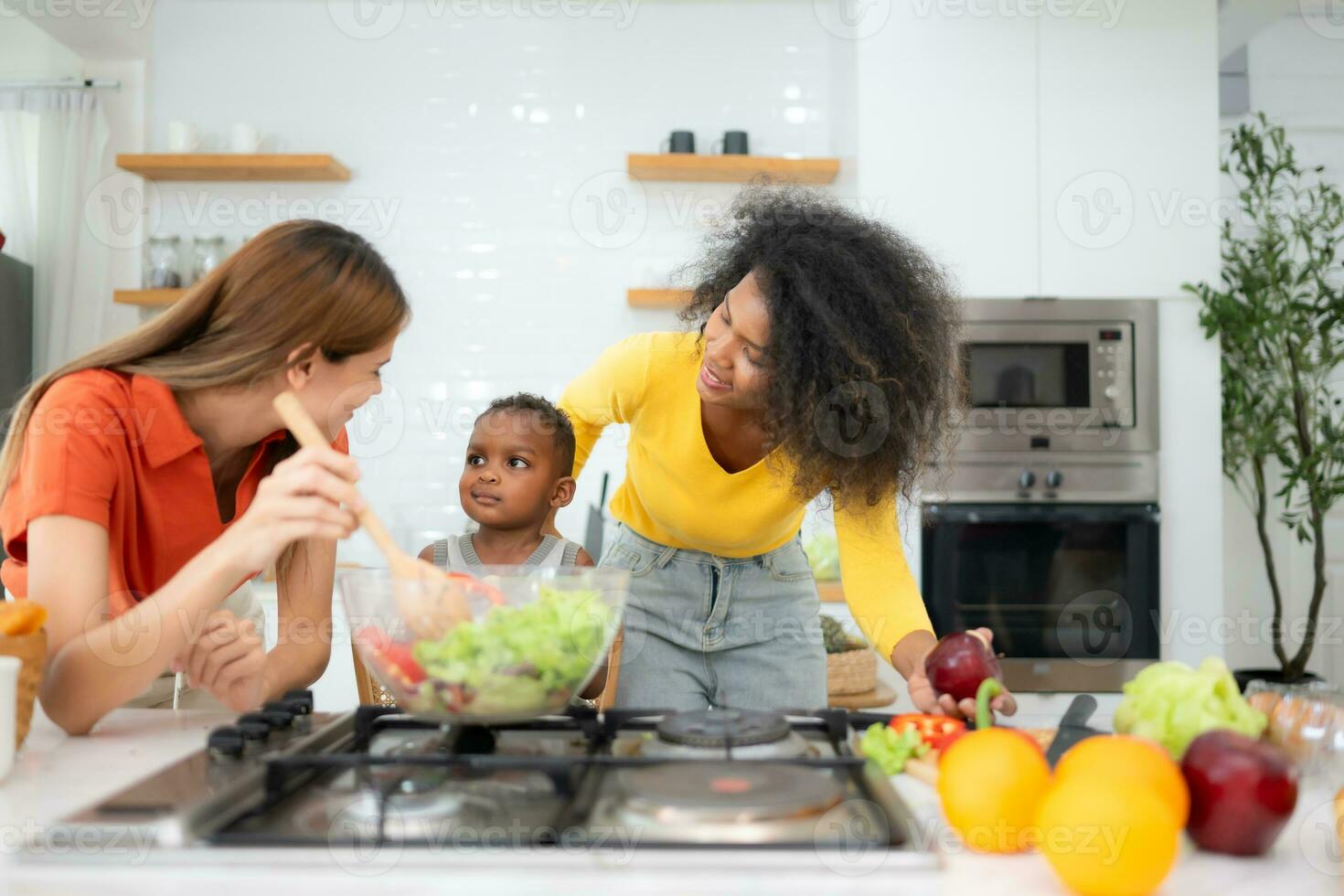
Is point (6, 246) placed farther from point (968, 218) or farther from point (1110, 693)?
point (1110, 693)

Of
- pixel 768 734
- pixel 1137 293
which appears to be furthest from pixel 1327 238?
pixel 768 734

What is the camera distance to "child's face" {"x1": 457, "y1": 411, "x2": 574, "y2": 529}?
6.67ft

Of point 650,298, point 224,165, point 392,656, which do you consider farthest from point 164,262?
point 392,656

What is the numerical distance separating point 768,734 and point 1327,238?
3289 millimetres

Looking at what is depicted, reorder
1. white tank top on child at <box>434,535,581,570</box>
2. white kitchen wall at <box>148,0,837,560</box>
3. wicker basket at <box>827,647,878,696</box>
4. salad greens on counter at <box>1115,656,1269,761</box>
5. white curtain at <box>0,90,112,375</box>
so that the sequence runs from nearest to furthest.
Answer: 1. salad greens on counter at <box>1115,656,1269,761</box>
2. white tank top on child at <box>434,535,581,570</box>
3. wicker basket at <box>827,647,878,696</box>
4. white curtain at <box>0,90,112,375</box>
5. white kitchen wall at <box>148,0,837,560</box>

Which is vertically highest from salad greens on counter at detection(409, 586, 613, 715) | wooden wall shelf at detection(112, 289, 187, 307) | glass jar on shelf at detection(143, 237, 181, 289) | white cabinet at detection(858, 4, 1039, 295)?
white cabinet at detection(858, 4, 1039, 295)

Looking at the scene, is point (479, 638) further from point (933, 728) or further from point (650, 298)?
point (650, 298)

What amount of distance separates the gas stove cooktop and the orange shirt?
0.47 m

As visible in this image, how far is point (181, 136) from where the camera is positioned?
354 centimetres

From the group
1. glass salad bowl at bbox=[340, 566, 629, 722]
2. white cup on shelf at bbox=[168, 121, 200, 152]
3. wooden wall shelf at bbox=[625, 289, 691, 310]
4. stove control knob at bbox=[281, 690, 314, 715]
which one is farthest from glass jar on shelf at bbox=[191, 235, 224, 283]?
glass salad bowl at bbox=[340, 566, 629, 722]

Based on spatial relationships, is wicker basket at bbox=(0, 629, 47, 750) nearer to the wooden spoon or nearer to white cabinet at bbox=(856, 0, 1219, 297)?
the wooden spoon

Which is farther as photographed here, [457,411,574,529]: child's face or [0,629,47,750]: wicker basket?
[457,411,574,529]: child's face

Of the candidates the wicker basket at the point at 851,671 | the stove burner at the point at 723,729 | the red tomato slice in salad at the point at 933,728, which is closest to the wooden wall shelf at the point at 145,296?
the wicker basket at the point at 851,671

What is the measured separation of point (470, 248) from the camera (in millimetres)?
3818
